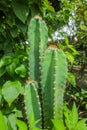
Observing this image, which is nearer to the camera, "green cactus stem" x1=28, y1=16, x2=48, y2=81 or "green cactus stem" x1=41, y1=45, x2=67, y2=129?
"green cactus stem" x1=41, y1=45, x2=67, y2=129

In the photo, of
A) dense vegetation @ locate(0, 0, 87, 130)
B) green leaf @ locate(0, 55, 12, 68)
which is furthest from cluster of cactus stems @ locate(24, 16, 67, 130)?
green leaf @ locate(0, 55, 12, 68)

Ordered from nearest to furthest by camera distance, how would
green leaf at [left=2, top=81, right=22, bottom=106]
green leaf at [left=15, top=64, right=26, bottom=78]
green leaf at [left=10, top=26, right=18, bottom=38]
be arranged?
1. green leaf at [left=2, top=81, right=22, bottom=106]
2. green leaf at [left=15, top=64, right=26, bottom=78]
3. green leaf at [left=10, top=26, right=18, bottom=38]

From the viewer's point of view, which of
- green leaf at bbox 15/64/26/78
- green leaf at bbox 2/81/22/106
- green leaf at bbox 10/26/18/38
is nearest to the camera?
green leaf at bbox 2/81/22/106

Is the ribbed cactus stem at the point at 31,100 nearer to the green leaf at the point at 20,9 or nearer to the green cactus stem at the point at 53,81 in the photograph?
the green cactus stem at the point at 53,81

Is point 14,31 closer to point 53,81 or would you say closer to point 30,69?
point 30,69

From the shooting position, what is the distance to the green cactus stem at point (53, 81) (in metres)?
2.09

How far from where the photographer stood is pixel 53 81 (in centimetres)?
215

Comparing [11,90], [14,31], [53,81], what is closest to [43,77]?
[53,81]

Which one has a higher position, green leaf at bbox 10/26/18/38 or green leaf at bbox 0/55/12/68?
green leaf at bbox 10/26/18/38

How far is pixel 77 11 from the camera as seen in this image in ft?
21.7

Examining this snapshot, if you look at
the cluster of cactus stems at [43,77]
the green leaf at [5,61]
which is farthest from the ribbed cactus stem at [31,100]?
the green leaf at [5,61]

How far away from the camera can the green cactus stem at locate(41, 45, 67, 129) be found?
2088 mm

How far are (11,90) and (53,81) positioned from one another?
0.26 metres

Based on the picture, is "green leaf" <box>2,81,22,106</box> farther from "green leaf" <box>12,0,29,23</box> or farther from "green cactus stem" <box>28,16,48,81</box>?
"green leaf" <box>12,0,29,23</box>
